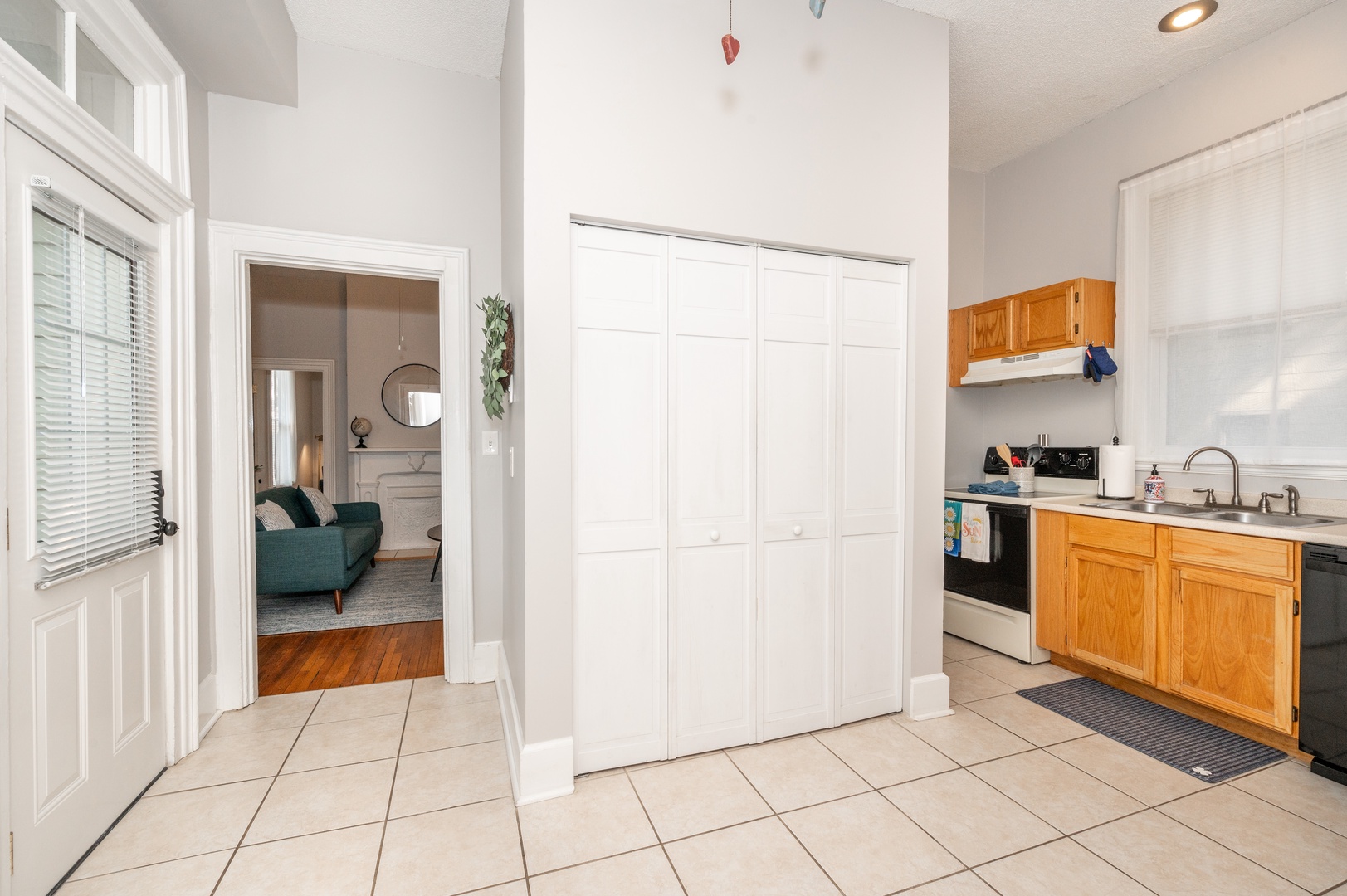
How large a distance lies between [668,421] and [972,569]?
2.48m

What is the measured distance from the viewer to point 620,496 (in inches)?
86.1

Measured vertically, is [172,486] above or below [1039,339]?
below

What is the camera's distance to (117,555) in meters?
1.93

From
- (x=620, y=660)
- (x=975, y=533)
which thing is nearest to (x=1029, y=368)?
(x=975, y=533)

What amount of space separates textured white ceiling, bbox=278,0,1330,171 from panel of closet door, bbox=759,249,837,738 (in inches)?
51.1

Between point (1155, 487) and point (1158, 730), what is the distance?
1255 mm

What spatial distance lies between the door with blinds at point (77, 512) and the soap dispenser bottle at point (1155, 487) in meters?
4.55

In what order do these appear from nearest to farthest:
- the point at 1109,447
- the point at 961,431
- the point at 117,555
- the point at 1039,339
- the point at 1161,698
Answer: the point at 117,555 → the point at 1161,698 → the point at 1109,447 → the point at 1039,339 → the point at 961,431

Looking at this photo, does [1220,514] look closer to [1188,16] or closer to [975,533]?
[975,533]

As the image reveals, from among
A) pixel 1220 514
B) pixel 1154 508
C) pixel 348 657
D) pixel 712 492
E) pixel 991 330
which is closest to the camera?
pixel 712 492

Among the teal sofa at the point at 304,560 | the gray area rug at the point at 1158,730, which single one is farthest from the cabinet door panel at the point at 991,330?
the teal sofa at the point at 304,560

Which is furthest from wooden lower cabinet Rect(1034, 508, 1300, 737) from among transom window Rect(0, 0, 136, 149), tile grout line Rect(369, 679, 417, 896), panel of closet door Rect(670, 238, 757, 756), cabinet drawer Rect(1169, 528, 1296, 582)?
transom window Rect(0, 0, 136, 149)

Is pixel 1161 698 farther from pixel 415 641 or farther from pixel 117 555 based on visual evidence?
pixel 117 555

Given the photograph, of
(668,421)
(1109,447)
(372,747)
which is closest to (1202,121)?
(1109,447)
